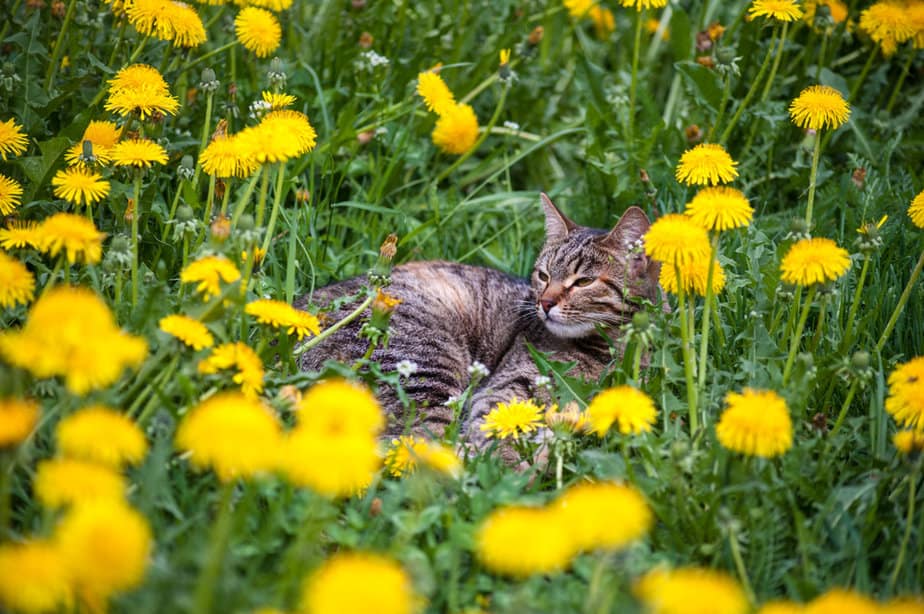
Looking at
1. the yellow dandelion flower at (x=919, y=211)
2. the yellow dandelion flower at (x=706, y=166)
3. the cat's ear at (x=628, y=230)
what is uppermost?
the cat's ear at (x=628, y=230)

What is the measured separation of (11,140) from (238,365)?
3.88ft

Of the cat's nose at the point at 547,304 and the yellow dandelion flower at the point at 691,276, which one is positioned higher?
the cat's nose at the point at 547,304

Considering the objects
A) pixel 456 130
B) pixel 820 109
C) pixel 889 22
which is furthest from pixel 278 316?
pixel 889 22

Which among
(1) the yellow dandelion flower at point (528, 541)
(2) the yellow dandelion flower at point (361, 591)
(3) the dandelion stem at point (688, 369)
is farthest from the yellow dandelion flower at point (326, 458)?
(3) the dandelion stem at point (688, 369)

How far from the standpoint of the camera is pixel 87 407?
83.8 inches

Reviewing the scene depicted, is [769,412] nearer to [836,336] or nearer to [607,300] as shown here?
[836,336]

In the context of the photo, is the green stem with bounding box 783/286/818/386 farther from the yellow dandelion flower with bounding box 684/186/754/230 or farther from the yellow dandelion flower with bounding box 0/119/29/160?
the yellow dandelion flower with bounding box 0/119/29/160

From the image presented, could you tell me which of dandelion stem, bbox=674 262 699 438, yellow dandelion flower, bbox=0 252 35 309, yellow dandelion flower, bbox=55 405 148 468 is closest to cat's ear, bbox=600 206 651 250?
dandelion stem, bbox=674 262 699 438

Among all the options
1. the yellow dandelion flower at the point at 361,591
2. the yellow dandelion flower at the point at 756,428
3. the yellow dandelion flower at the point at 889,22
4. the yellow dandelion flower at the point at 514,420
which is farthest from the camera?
A: the yellow dandelion flower at the point at 889,22

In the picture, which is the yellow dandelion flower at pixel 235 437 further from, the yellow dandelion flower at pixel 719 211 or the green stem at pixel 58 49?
the green stem at pixel 58 49

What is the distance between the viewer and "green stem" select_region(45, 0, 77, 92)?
10.6 feet

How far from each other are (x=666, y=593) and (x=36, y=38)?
9.31 ft

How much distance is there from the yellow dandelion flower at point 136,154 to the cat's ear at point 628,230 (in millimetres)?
1596

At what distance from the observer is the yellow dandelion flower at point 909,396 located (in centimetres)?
223
